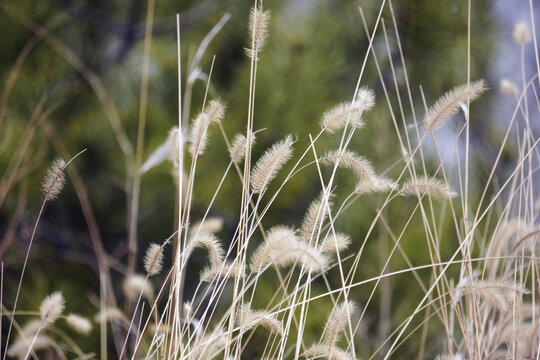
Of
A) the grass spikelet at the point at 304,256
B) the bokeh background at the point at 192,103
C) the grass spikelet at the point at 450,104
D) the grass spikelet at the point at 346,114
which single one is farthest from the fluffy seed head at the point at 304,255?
the bokeh background at the point at 192,103

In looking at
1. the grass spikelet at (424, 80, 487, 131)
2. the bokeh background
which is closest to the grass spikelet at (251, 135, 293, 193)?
the grass spikelet at (424, 80, 487, 131)

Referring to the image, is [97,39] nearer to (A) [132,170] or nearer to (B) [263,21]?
(A) [132,170]

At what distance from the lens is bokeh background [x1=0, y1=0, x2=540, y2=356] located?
5.30 feet

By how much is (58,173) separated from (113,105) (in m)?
0.80

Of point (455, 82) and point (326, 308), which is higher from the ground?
point (455, 82)

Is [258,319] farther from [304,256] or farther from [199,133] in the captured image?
[199,133]

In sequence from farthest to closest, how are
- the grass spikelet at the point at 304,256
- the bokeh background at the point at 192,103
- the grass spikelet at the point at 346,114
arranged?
the bokeh background at the point at 192,103 → the grass spikelet at the point at 346,114 → the grass spikelet at the point at 304,256

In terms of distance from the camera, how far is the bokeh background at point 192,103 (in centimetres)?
162

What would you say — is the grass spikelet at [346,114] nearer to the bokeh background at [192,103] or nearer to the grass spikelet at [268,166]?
the grass spikelet at [268,166]

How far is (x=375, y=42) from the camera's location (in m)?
1.83

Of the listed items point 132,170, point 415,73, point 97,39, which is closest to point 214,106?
point 132,170

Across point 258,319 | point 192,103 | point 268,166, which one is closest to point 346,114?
point 268,166

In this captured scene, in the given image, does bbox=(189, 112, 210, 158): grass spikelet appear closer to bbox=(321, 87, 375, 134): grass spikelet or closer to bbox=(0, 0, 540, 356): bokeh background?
bbox=(321, 87, 375, 134): grass spikelet

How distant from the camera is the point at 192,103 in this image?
5.62 feet
